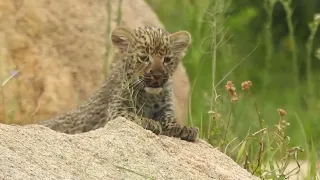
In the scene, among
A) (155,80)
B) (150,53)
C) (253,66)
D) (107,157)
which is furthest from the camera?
(253,66)

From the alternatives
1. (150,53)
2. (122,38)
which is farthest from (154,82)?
(122,38)

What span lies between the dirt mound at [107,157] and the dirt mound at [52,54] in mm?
3206

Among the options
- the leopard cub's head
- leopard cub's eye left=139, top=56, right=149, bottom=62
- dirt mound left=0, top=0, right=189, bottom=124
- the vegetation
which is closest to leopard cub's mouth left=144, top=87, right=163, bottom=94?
the leopard cub's head

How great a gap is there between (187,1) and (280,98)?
2998 millimetres

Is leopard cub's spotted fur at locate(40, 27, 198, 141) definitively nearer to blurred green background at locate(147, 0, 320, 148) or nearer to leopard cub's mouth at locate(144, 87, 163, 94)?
leopard cub's mouth at locate(144, 87, 163, 94)

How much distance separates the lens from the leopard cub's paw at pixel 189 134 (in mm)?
6562

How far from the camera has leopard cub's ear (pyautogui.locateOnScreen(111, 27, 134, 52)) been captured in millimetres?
7820

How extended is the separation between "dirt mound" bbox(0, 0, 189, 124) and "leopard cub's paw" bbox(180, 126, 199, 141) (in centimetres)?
275

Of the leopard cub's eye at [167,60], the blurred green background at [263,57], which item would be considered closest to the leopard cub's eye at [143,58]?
the leopard cub's eye at [167,60]

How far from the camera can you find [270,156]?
666cm

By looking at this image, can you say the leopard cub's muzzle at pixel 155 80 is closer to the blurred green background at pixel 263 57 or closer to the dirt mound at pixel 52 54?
the dirt mound at pixel 52 54

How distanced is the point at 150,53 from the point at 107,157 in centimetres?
199

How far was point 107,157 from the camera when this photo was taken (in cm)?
561

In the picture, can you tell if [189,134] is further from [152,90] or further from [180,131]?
[152,90]
